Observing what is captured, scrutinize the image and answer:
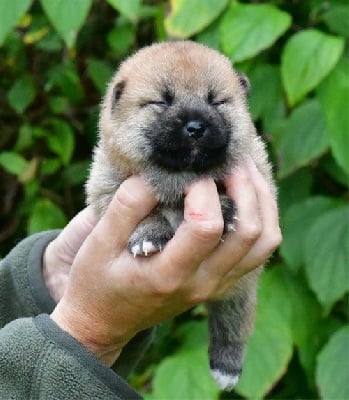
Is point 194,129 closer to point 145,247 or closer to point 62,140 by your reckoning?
point 145,247

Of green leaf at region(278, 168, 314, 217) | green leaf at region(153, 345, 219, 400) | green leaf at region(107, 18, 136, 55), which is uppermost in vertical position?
green leaf at region(107, 18, 136, 55)

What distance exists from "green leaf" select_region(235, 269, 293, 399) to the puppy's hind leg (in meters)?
0.30

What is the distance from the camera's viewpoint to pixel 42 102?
327cm

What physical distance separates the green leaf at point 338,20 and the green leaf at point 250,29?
15cm

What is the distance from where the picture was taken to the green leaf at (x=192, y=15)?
2305mm

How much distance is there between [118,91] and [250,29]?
0.69 metres

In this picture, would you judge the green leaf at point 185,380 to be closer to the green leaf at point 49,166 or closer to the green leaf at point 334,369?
the green leaf at point 334,369

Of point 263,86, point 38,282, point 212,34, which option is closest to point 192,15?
point 212,34

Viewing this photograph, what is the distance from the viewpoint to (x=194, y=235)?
145cm

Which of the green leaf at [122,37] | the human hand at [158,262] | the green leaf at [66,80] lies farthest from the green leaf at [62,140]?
the human hand at [158,262]

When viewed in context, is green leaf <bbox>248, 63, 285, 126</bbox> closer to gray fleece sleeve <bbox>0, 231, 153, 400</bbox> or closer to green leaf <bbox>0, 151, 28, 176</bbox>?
green leaf <bbox>0, 151, 28, 176</bbox>

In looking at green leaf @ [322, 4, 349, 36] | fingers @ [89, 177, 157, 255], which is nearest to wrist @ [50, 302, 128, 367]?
fingers @ [89, 177, 157, 255]

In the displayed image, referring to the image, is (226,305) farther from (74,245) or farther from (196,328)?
(196,328)

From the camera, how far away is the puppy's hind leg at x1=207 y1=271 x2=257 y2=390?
193 cm
